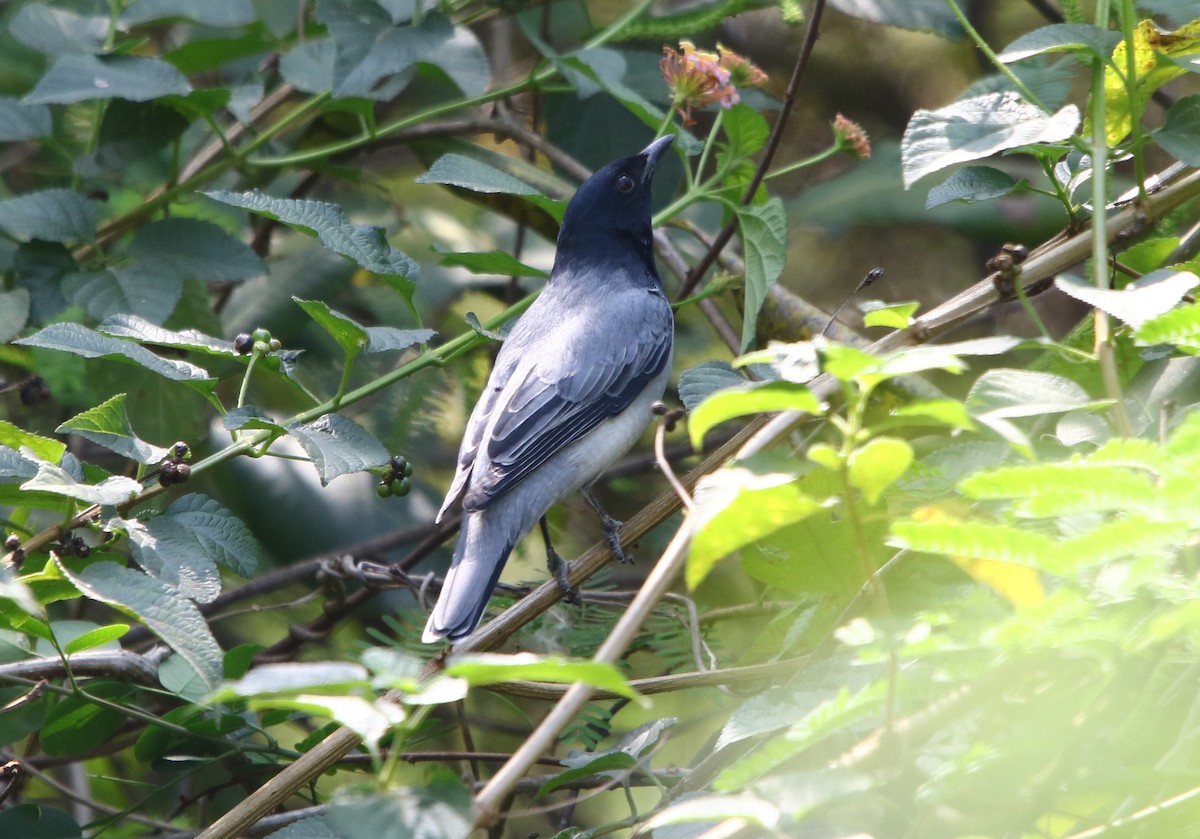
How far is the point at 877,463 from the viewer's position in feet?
3.83

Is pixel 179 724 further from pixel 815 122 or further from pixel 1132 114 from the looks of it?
pixel 815 122

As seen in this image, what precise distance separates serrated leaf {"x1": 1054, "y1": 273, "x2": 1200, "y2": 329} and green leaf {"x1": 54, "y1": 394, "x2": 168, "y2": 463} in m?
1.61

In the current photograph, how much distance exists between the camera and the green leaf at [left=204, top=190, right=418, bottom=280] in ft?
7.93

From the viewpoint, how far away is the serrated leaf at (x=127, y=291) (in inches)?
116

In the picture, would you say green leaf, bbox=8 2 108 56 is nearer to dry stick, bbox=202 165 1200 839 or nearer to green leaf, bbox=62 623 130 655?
green leaf, bbox=62 623 130 655

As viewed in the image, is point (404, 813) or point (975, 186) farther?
point (975, 186)

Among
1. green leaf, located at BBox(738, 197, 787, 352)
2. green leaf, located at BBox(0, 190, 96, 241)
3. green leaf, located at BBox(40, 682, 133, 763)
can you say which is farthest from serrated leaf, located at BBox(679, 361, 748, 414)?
green leaf, located at BBox(0, 190, 96, 241)

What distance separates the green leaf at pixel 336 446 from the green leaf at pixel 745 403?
3.42ft

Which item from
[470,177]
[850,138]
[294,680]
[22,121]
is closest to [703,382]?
[470,177]

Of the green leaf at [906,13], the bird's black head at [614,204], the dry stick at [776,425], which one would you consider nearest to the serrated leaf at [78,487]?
the dry stick at [776,425]

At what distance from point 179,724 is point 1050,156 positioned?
206cm

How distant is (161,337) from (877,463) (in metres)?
1.66

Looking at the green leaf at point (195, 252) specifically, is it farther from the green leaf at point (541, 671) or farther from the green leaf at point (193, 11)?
the green leaf at point (541, 671)

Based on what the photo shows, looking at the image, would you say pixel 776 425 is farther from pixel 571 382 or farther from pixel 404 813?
pixel 571 382
